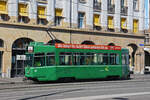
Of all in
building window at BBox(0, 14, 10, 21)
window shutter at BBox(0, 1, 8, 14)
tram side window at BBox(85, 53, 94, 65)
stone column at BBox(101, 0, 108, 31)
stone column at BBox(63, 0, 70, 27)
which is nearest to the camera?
tram side window at BBox(85, 53, 94, 65)

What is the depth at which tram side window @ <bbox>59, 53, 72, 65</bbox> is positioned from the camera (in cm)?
2340

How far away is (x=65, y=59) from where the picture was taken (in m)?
23.8

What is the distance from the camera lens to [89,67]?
82.0 ft

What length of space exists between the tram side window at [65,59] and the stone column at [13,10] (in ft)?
30.0

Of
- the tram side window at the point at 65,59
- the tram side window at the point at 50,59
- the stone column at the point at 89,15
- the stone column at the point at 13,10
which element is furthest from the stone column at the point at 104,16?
the tram side window at the point at 50,59

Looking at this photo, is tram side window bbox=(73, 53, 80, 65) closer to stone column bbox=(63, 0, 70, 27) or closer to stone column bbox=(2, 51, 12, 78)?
stone column bbox=(2, 51, 12, 78)

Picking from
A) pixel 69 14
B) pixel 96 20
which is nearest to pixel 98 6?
pixel 96 20

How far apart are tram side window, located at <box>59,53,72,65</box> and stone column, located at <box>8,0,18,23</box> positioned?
9.15 meters

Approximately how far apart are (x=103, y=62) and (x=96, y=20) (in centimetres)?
1267

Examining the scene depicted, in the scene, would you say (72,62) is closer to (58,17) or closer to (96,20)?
(58,17)

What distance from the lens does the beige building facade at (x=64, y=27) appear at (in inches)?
1190

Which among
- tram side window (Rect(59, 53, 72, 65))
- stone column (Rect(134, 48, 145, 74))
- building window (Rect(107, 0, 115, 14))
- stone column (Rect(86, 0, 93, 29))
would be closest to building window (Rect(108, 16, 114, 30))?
building window (Rect(107, 0, 115, 14))

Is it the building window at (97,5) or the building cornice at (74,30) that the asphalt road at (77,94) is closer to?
the building cornice at (74,30)

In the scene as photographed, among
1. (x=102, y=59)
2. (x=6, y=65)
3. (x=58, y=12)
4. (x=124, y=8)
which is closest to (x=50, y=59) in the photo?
(x=102, y=59)
